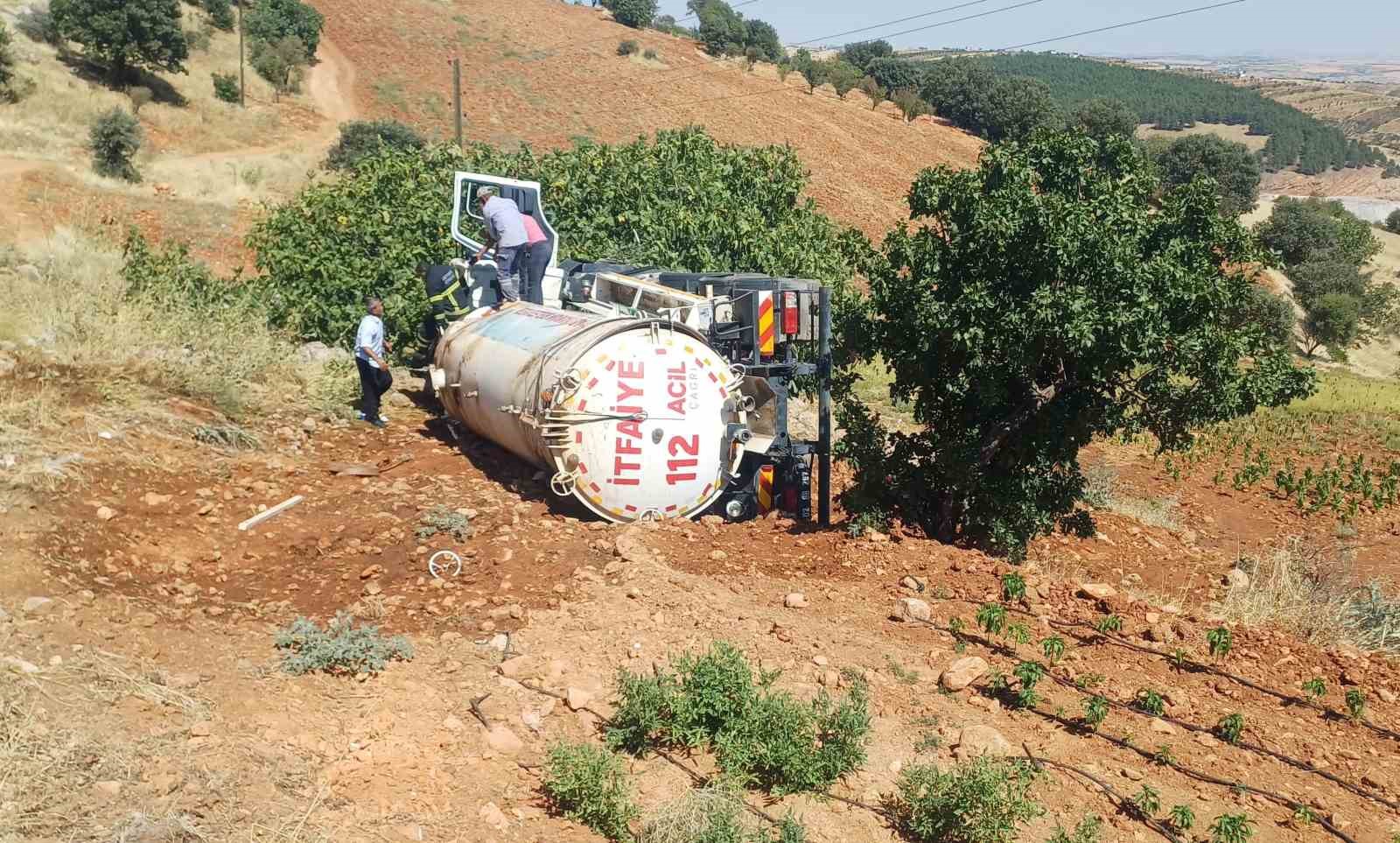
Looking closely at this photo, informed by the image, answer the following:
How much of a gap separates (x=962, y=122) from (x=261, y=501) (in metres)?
67.1

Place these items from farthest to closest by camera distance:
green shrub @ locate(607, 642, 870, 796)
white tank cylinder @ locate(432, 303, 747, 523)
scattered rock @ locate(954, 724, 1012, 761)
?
white tank cylinder @ locate(432, 303, 747, 523) → scattered rock @ locate(954, 724, 1012, 761) → green shrub @ locate(607, 642, 870, 796)

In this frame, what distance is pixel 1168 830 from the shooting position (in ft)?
18.5

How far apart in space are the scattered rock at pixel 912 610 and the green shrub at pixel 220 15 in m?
→ 57.1

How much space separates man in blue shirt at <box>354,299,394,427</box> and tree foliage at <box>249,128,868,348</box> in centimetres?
260

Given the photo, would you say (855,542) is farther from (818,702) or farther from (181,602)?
(181,602)

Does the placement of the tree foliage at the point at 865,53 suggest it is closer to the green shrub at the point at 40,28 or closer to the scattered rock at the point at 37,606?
the green shrub at the point at 40,28

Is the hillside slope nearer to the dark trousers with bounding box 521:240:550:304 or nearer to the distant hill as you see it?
the dark trousers with bounding box 521:240:550:304

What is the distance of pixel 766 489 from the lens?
1047cm

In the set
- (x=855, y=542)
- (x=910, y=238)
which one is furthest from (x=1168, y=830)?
(x=910, y=238)

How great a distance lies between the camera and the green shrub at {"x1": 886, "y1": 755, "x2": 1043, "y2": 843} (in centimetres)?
549

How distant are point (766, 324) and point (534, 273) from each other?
336 centimetres

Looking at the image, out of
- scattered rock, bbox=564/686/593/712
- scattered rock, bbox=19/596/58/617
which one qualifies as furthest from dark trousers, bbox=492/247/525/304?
scattered rock, bbox=564/686/593/712

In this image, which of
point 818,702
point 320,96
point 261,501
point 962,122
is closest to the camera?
point 818,702

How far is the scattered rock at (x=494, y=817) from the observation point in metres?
5.72
